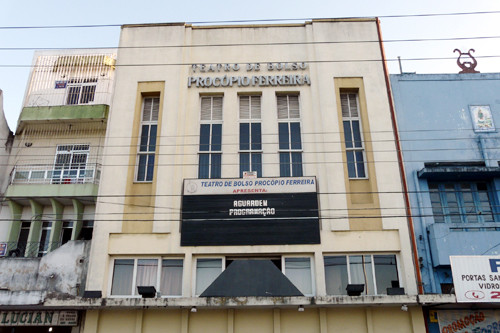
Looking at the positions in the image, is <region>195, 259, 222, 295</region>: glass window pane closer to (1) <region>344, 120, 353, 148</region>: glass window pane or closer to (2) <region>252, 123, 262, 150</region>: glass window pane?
(2) <region>252, 123, 262, 150</region>: glass window pane

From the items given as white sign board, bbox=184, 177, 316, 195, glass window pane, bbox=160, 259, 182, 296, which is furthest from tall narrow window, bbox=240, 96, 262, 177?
glass window pane, bbox=160, 259, 182, 296

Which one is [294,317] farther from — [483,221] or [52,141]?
[52,141]

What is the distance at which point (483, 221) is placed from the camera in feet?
52.0

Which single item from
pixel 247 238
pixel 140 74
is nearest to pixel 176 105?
pixel 140 74

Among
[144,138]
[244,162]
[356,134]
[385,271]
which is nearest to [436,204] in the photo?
[385,271]

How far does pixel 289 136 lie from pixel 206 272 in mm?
6502

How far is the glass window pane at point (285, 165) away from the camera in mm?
16828

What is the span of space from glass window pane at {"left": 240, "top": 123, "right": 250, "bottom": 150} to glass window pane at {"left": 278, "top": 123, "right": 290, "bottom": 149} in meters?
1.36

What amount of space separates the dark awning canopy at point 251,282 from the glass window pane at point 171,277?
6.09 ft

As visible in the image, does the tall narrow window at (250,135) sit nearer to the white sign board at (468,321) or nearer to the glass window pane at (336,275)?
the glass window pane at (336,275)

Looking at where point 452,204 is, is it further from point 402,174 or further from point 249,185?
point 249,185

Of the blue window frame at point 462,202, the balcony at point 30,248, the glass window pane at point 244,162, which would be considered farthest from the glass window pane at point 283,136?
the balcony at point 30,248

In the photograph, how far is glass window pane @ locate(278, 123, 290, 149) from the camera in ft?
56.7

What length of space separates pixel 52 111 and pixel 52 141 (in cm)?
145
